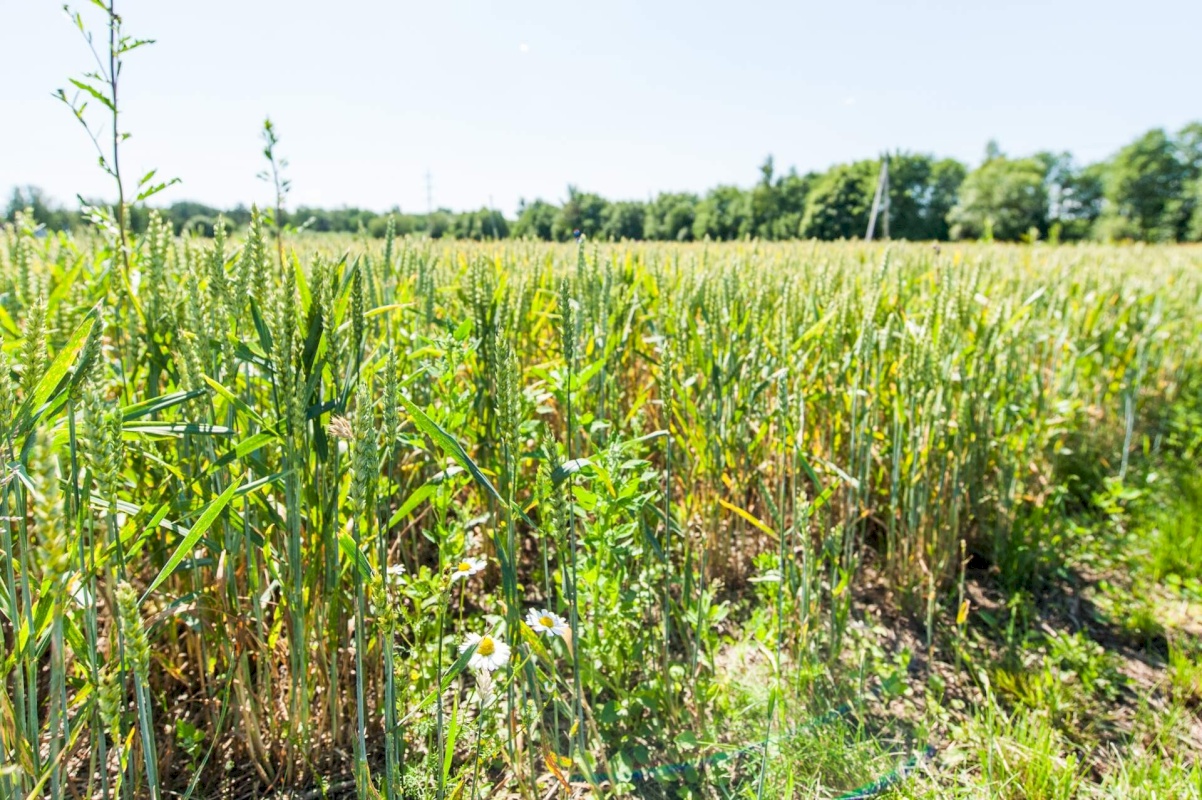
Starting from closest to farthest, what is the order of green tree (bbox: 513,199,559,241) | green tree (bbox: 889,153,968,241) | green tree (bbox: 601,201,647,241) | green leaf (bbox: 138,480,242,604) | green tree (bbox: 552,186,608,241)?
green leaf (bbox: 138,480,242,604) < green tree (bbox: 552,186,608,241) < green tree (bbox: 513,199,559,241) < green tree (bbox: 601,201,647,241) < green tree (bbox: 889,153,968,241)

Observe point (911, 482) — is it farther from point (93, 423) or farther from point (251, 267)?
point (93, 423)

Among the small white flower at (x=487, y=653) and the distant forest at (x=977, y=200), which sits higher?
the distant forest at (x=977, y=200)

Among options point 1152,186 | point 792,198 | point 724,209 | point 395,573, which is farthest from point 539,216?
point 1152,186

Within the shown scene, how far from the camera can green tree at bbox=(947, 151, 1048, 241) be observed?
43875 mm

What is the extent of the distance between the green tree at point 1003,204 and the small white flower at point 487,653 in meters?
49.2

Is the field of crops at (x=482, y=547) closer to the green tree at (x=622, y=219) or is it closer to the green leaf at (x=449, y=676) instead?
the green leaf at (x=449, y=676)

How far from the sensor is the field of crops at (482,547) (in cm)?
78

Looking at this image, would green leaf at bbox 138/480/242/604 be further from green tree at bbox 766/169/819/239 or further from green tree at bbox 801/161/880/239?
green tree at bbox 801/161/880/239

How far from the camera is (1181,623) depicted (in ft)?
6.41

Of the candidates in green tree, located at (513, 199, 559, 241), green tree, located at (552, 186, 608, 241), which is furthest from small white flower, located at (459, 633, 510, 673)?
green tree, located at (513, 199, 559, 241)

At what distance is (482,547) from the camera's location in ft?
5.46

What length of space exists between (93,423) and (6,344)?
2.21 feet

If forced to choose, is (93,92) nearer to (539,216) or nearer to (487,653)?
(487,653)

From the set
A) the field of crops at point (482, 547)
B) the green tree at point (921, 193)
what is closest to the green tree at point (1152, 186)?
the green tree at point (921, 193)
